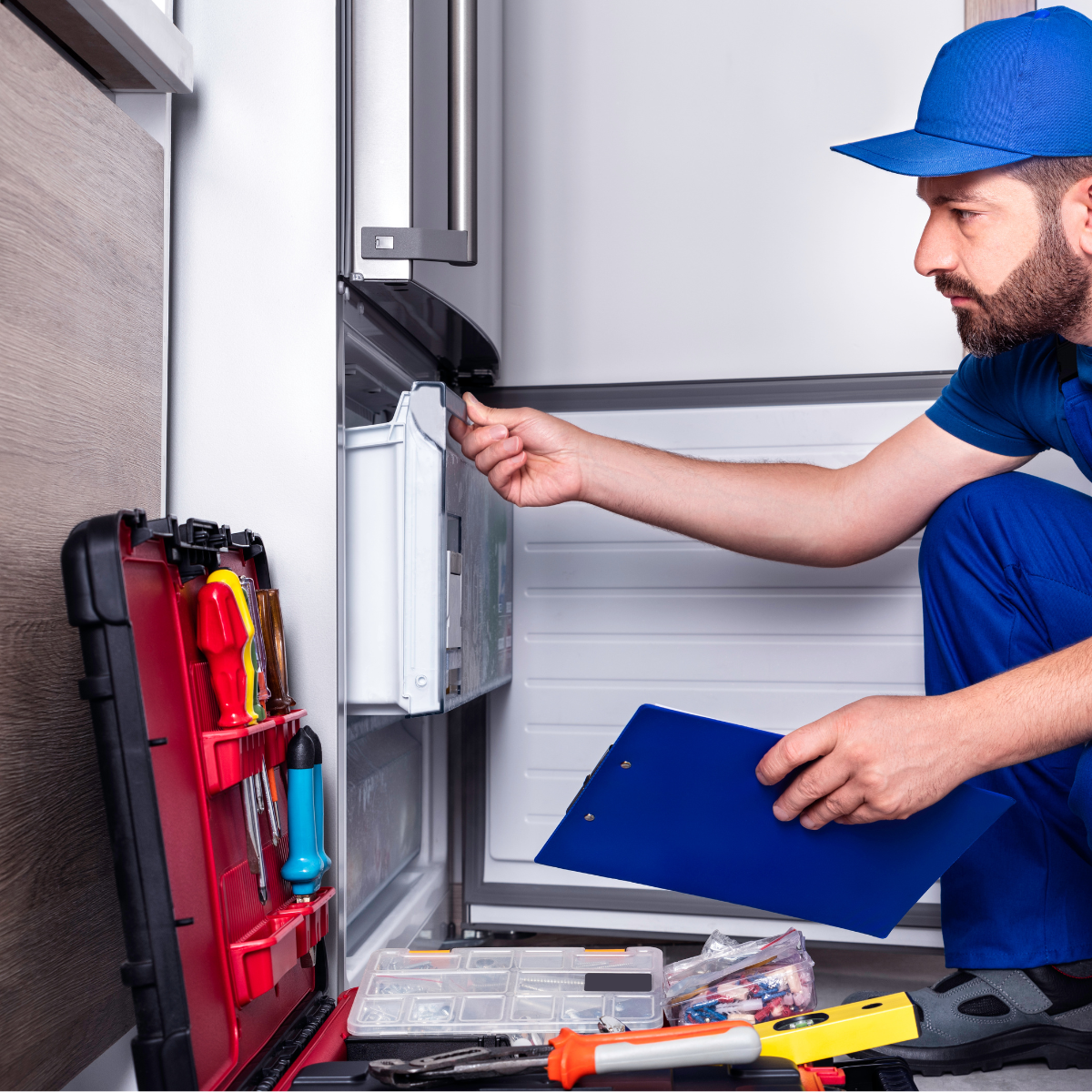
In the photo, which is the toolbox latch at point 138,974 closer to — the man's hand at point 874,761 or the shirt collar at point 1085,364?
the man's hand at point 874,761

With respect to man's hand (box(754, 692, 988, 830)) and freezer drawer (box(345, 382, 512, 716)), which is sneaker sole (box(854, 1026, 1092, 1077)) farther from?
freezer drawer (box(345, 382, 512, 716))

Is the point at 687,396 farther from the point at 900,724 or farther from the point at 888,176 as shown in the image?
the point at 900,724

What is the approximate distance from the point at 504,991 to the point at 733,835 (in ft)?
0.86

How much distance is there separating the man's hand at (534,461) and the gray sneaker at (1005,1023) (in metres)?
0.69

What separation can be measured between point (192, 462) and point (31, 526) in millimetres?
258

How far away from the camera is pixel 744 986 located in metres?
0.92

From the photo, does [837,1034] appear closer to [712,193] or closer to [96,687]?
[96,687]

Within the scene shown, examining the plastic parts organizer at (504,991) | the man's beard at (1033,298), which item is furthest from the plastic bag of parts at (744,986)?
the man's beard at (1033,298)

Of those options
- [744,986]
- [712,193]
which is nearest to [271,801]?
[744,986]

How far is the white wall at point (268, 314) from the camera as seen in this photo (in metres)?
0.93

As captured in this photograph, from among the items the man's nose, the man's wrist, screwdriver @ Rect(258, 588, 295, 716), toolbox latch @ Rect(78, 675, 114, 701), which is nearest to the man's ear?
the man's nose

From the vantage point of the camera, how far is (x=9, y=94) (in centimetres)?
70

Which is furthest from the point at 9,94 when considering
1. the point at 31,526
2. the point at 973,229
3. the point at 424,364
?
the point at 973,229

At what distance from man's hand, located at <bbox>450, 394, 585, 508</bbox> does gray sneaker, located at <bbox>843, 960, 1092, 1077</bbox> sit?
0.69 m
